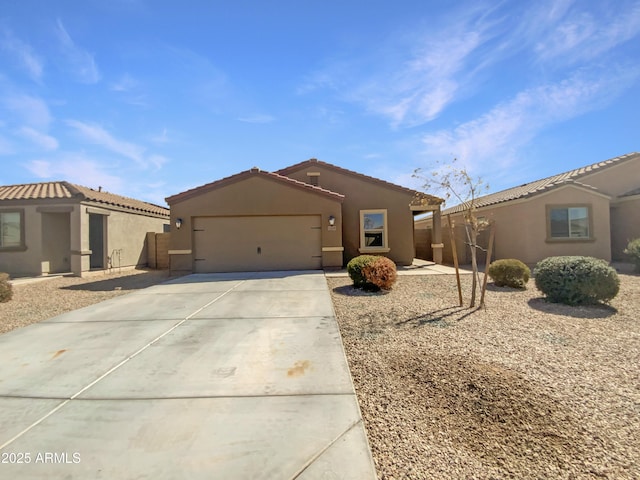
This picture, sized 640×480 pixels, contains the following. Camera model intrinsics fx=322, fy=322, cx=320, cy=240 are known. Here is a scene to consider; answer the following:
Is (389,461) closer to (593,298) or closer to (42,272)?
(593,298)

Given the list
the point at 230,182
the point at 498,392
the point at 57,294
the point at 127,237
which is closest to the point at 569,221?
the point at 498,392

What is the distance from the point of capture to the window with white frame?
42.8ft

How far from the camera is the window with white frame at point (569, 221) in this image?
1304 centimetres

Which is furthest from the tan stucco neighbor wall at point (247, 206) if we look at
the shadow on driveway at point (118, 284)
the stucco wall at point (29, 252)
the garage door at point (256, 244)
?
the stucco wall at point (29, 252)

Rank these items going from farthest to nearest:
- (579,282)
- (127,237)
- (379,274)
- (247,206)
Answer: (127,237) < (247,206) < (379,274) < (579,282)

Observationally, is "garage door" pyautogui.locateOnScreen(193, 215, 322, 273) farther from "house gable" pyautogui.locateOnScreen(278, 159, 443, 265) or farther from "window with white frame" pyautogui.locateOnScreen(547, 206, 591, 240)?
"window with white frame" pyautogui.locateOnScreen(547, 206, 591, 240)

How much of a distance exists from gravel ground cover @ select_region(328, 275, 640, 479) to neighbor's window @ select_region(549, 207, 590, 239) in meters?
8.06

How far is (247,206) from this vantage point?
480 inches

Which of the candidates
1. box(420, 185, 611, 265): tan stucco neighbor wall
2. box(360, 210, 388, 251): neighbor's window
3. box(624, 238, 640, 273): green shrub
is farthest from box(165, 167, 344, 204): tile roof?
box(624, 238, 640, 273): green shrub

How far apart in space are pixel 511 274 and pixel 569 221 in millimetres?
6866

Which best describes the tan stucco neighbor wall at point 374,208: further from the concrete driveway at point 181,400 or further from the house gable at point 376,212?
the concrete driveway at point 181,400

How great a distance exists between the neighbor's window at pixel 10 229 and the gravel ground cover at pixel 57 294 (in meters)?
3.09

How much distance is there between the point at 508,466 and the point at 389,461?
857 millimetres

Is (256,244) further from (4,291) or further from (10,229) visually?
(10,229)
